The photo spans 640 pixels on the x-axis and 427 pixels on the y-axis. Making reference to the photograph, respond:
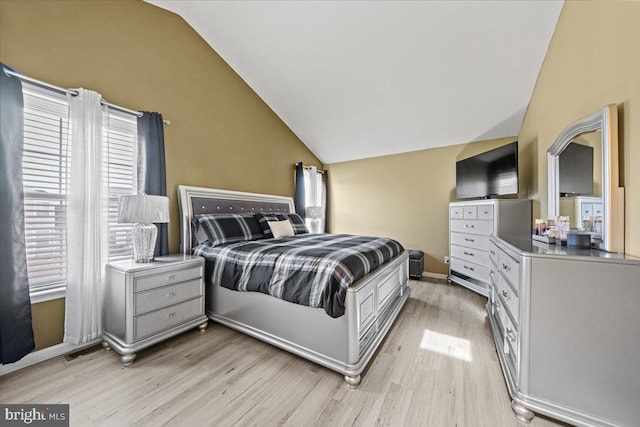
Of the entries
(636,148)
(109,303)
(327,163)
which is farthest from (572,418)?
(327,163)

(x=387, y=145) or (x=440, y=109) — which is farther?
(x=387, y=145)

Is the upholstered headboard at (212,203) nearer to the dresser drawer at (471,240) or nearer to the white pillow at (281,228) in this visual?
the white pillow at (281,228)

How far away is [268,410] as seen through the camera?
4.63ft

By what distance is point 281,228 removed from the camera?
317 cm

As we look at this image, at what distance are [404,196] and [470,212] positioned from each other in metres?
1.35

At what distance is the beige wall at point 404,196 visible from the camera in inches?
163

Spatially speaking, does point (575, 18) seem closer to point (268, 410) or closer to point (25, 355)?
point (268, 410)

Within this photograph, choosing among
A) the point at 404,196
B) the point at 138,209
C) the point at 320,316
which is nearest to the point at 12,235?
the point at 138,209

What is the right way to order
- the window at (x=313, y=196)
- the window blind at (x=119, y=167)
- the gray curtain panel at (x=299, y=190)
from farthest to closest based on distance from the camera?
the window at (x=313, y=196)
the gray curtain panel at (x=299, y=190)
the window blind at (x=119, y=167)

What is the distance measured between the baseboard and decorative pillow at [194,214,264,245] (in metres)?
1.24

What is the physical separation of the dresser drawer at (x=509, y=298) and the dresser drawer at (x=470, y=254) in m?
1.14

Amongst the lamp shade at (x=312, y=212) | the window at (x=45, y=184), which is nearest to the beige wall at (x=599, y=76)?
the lamp shade at (x=312, y=212)

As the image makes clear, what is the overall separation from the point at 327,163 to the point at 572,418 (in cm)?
489

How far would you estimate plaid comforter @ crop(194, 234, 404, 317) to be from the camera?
1657 mm
